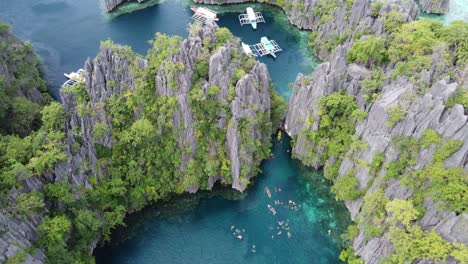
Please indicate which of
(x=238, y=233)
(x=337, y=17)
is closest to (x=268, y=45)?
(x=337, y=17)

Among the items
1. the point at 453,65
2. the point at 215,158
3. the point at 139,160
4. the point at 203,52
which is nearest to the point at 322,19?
the point at 453,65

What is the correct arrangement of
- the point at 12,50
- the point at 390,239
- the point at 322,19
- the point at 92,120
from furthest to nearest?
1. the point at 322,19
2. the point at 12,50
3. the point at 92,120
4. the point at 390,239

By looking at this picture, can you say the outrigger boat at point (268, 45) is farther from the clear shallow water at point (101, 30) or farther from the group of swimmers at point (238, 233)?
the group of swimmers at point (238, 233)

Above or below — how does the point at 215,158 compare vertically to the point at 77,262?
above

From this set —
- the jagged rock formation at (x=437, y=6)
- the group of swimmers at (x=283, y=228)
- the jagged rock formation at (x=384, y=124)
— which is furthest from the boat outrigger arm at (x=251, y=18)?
the group of swimmers at (x=283, y=228)

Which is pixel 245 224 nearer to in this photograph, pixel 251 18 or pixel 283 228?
pixel 283 228

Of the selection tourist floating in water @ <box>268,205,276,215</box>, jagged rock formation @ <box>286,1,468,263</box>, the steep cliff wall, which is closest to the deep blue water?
tourist floating in water @ <box>268,205,276,215</box>

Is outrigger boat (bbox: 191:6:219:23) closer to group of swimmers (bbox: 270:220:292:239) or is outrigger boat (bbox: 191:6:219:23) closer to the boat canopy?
the boat canopy

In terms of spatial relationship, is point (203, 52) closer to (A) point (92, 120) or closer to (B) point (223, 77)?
(B) point (223, 77)

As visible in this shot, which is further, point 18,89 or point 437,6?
point 437,6
